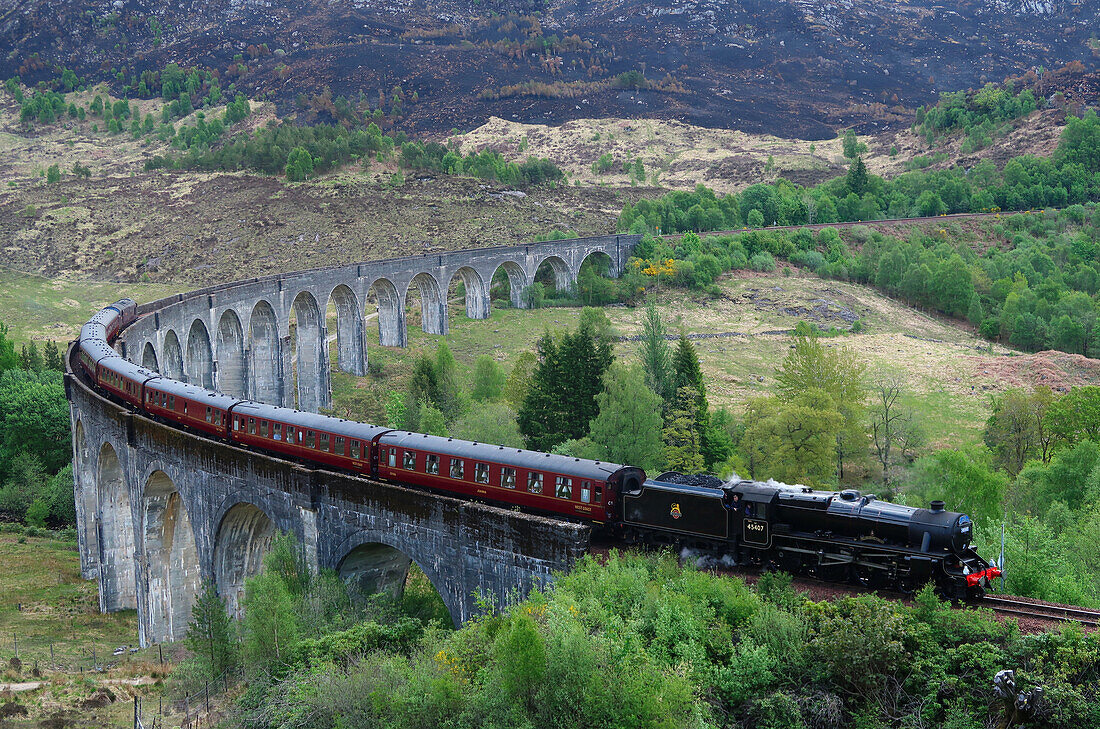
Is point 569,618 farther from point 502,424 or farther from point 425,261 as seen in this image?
point 425,261

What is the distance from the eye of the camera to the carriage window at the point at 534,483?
1131 inches

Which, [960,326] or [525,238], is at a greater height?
[525,238]

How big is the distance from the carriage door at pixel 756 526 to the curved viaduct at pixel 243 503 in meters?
4.19

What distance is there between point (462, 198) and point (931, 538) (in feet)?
358

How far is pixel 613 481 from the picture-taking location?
90.4 feet

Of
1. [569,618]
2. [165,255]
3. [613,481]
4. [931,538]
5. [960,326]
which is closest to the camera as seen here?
[569,618]

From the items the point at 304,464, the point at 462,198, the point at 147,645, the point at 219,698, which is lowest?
the point at 147,645

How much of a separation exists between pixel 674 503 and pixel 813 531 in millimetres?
3692

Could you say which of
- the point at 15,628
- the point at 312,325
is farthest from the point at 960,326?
the point at 15,628

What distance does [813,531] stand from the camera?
2483 centimetres

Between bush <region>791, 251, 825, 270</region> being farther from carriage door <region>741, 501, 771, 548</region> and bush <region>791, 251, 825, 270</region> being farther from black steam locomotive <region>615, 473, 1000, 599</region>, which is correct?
carriage door <region>741, 501, 771, 548</region>

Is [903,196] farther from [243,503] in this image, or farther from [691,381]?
[243,503]

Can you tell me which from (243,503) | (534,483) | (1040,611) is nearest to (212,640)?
(243,503)

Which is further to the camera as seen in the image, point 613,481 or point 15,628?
point 15,628
